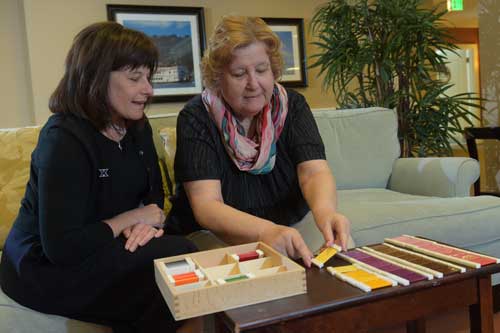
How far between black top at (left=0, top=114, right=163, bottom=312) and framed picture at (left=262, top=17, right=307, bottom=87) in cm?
261

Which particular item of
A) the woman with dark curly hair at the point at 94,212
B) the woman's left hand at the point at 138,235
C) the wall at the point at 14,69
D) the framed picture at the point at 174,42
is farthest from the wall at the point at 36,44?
the woman's left hand at the point at 138,235

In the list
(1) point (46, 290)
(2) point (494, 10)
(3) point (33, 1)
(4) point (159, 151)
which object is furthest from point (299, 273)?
(2) point (494, 10)

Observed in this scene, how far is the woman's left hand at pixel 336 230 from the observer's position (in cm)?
107

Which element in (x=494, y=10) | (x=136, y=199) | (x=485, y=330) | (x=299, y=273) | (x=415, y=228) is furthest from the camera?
(x=494, y=10)

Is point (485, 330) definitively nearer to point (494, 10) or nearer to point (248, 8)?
point (248, 8)

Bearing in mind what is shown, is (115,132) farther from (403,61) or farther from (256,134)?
(403,61)

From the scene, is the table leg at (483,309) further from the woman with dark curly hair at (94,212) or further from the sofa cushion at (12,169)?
the sofa cushion at (12,169)

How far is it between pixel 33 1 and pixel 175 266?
279 cm

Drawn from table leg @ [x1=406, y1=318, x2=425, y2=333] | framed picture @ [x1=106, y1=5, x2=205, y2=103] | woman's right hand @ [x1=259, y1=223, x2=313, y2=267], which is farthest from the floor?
framed picture @ [x1=106, y1=5, x2=205, y2=103]

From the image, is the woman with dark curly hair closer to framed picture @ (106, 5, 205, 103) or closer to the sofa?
the sofa

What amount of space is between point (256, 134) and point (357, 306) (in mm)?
773

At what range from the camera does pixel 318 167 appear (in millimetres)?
1407

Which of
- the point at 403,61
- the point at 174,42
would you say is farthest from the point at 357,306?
the point at 174,42

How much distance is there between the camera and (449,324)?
1684 millimetres
